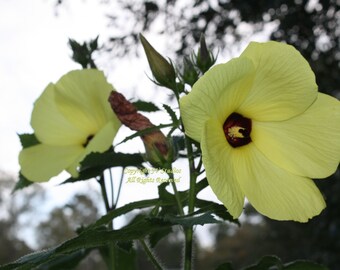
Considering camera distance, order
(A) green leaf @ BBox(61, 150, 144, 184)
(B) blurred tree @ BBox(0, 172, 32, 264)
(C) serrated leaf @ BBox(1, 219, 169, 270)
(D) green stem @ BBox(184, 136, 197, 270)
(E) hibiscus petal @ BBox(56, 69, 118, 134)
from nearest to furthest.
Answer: (C) serrated leaf @ BBox(1, 219, 169, 270) → (D) green stem @ BBox(184, 136, 197, 270) → (A) green leaf @ BBox(61, 150, 144, 184) → (E) hibiscus petal @ BBox(56, 69, 118, 134) → (B) blurred tree @ BBox(0, 172, 32, 264)

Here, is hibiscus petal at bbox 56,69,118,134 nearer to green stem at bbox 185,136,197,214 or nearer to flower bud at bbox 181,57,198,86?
flower bud at bbox 181,57,198,86

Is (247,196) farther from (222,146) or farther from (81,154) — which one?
(81,154)

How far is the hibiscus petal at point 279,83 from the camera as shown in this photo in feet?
2.79

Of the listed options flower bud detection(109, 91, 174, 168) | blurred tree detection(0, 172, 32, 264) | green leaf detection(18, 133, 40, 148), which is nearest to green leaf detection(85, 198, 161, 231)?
flower bud detection(109, 91, 174, 168)

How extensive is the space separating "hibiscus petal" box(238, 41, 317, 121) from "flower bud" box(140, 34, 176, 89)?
0.47ft

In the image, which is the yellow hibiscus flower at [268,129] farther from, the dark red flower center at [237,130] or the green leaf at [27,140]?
the green leaf at [27,140]

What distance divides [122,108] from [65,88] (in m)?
0.29

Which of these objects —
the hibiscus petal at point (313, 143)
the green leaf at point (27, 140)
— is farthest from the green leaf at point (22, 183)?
the hibiscus petal at point (313, 143)

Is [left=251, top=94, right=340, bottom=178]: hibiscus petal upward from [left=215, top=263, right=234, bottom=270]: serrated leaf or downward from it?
upward

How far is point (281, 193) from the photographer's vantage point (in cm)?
86

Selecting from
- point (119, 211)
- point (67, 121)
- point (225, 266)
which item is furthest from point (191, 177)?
point (67, 121)

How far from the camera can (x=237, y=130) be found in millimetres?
909

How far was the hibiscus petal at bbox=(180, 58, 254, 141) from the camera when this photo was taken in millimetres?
782

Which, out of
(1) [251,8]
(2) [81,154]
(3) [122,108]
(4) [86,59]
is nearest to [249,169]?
(3) [122,108]
